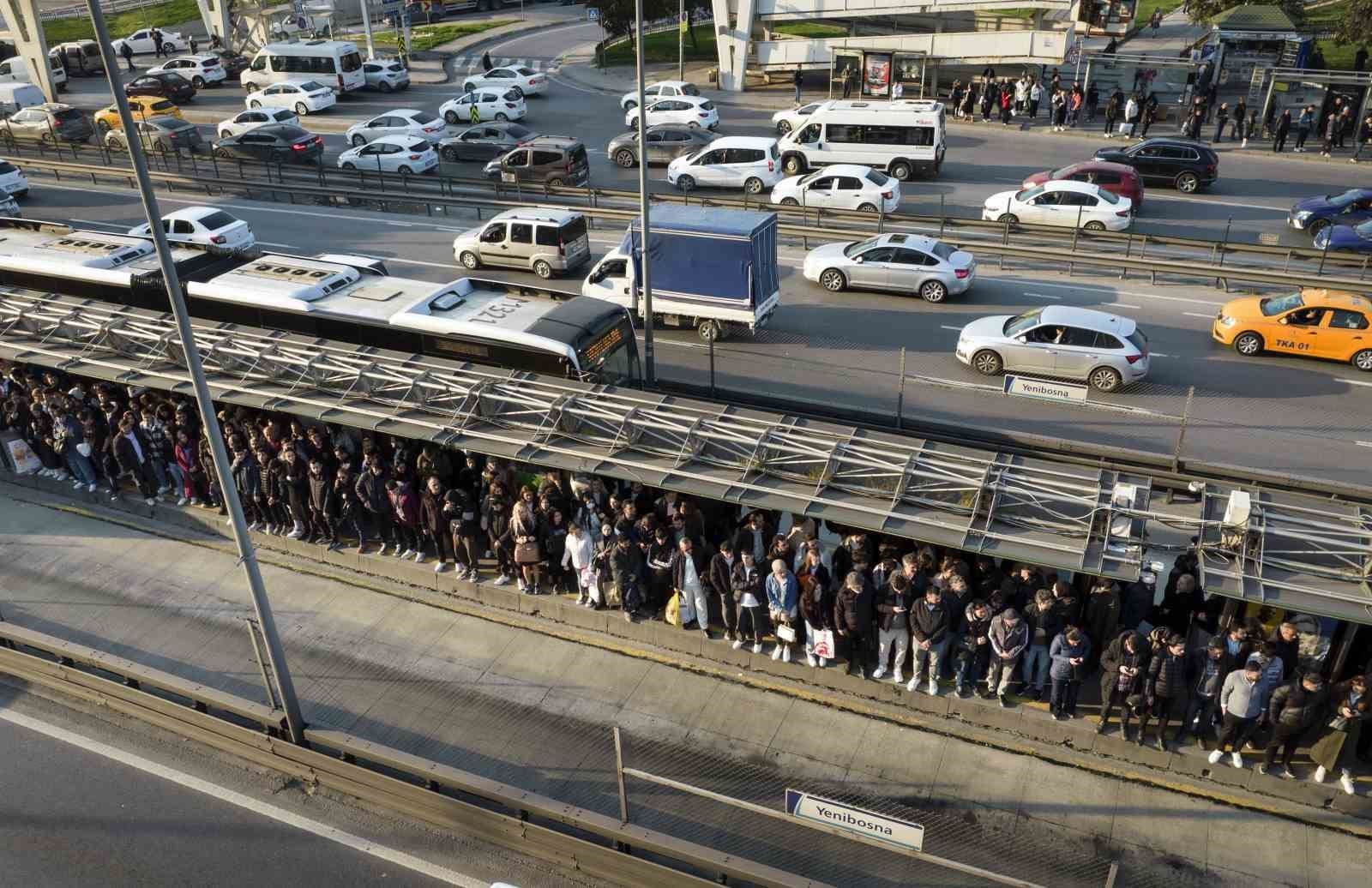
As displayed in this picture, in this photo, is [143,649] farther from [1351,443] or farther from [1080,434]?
[1351,443]

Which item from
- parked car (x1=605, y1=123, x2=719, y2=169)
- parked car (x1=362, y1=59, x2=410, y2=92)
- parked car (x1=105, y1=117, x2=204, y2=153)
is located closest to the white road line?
parked car (x1=605, y1=123, x2=719, y2=169)

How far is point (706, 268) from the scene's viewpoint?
2067 cm

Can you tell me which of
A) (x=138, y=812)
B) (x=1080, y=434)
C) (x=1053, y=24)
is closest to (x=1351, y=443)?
(x=1080, y=434)

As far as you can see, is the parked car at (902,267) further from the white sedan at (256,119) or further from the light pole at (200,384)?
the white sedan at (256,119)

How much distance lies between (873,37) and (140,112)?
2972 centimetres

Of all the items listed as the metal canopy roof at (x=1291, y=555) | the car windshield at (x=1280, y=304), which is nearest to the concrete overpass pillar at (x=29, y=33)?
the car windshield at (x=1280, y=304)

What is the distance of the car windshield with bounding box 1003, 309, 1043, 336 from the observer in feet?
63.3

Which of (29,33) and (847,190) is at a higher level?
(29,33)

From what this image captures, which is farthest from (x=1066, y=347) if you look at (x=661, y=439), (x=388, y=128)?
(x=388, y=128)

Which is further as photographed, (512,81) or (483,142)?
(512,81)

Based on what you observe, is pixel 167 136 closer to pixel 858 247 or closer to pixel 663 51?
pixel 663 51

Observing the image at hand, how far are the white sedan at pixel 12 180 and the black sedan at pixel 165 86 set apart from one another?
14.4 meters

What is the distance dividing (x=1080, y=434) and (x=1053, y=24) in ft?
98.2

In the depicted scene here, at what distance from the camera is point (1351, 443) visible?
56.5 ft
